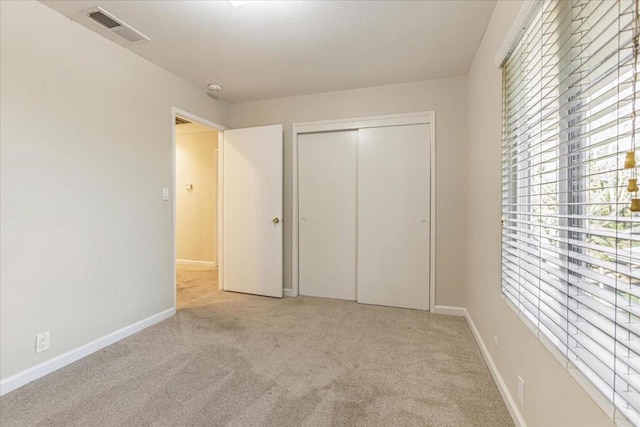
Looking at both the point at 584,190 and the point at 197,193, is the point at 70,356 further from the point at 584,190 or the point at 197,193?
the point at 197,193

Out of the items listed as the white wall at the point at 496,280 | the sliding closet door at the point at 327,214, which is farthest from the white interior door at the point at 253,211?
the white wall at the point at 496,280

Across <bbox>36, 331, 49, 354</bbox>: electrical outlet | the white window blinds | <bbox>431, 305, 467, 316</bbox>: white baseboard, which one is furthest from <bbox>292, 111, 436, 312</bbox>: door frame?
<bbox>36, 331, 49, 354</bbox>: electrical outlet

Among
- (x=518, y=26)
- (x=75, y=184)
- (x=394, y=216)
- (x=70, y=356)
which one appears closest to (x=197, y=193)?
(x=75, y=184)

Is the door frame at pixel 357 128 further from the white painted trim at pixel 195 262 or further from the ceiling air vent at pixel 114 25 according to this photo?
the white painted trim at pixel 195 262

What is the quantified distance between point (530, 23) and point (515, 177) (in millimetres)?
756

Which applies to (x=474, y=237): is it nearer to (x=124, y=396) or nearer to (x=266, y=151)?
(x=266, y=151)

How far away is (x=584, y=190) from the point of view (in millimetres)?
966

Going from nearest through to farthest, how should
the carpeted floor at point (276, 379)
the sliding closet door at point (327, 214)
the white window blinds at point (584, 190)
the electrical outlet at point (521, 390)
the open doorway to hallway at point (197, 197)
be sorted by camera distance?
→ 1. the white window blinds at point (584, 190)
2. the electrical outlet at point (521, 390)
3. the carpeted floor at point (276, 379)
4. the sliding closet door at point (327, 214)
5. the open doorway to hallway at point (197, 197)

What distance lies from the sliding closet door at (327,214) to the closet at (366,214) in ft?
0.04

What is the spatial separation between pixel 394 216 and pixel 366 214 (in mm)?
311

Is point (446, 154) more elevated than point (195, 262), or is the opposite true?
point (446, 154)

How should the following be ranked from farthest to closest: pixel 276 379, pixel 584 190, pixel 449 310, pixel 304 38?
pixel 449 310, pixel 304 38, pixel 276 379, pixel 584 190

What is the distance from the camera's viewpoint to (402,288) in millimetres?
3275

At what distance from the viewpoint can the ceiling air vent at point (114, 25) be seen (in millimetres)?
2045
